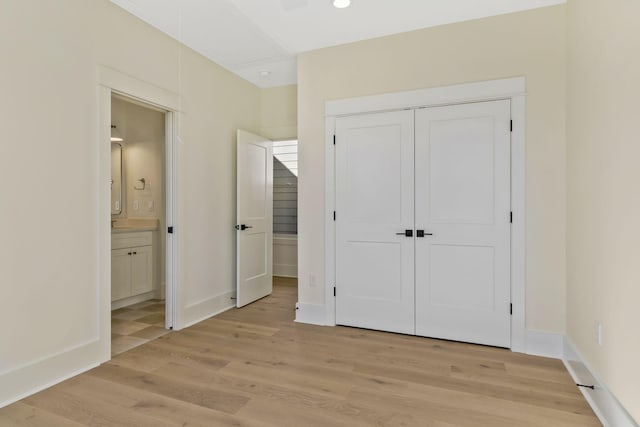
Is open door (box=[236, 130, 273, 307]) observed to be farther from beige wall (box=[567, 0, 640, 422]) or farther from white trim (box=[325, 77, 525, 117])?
beige wall (box=[567, 0, 640, 422])

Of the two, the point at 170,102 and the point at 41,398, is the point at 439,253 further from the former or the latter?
the point at 41,398

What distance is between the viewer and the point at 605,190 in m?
2.00

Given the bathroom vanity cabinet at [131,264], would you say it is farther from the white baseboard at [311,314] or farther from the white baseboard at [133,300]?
the white baseboard at [311,314]

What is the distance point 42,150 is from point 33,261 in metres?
0.71

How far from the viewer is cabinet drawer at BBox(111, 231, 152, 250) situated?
397 cm

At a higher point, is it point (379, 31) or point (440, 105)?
point (379, 31)

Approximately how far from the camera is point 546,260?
284cm

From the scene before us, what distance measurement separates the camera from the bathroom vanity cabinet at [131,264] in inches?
156

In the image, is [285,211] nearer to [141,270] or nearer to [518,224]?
[141,270]

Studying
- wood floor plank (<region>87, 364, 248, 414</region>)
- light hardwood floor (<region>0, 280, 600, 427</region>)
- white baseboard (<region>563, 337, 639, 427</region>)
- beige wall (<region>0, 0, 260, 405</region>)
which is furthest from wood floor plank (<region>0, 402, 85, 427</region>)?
white baseboard (<region>563, 337, 639, 427</region>)

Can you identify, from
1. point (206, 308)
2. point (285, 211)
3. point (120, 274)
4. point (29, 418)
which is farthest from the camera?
point (285, 211)

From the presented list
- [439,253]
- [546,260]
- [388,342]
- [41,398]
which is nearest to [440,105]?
[439,253]

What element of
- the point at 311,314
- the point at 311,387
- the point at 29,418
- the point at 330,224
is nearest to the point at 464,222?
the point at 330,224

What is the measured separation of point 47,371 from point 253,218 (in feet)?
8.12
